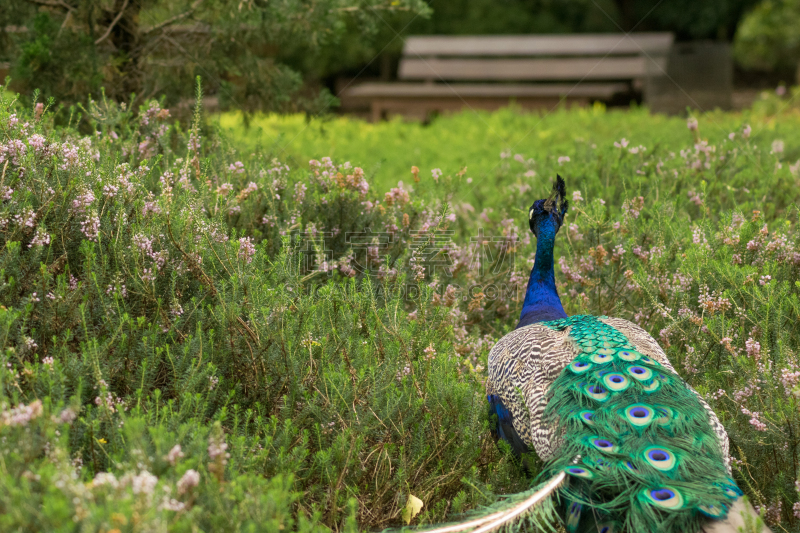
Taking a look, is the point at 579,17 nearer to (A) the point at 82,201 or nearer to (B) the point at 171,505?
(A) the point at 82,201

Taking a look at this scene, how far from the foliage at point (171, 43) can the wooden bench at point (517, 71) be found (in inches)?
386

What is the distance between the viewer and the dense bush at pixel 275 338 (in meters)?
2.31

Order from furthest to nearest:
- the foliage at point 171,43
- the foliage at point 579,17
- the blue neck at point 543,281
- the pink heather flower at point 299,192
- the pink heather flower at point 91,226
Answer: the foliage at point 579,17
the foliage at point 171,43
the pink heather flower at point 299,192
the blue neck at point 543,281
the pink heather flower at point 91,226

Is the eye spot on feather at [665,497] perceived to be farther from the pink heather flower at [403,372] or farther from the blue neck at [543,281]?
the blue neck at [543,281]

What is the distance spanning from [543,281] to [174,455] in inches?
103

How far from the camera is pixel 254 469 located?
2.79 m

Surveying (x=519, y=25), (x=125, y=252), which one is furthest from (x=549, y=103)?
(x=125, y=252)

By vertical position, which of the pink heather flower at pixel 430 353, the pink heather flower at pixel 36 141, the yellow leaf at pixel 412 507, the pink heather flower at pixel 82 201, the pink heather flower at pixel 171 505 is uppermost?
the pink heather flower at pixel 36 141

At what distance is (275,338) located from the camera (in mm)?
3283

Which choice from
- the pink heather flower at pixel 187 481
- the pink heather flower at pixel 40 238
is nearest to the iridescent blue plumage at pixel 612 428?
the pink heather flower at pixel 187 481

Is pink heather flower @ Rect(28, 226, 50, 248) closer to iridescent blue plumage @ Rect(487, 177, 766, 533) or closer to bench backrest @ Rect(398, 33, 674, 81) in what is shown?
iridescent blue plumage @ Rect(487, 177, 766, 533)

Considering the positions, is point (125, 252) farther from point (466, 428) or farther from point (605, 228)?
point (605, 228)

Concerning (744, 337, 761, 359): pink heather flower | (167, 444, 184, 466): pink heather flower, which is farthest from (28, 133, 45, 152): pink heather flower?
(744, 337, 761, 359): pink heather flower

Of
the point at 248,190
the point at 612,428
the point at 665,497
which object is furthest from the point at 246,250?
the point at 665,497
